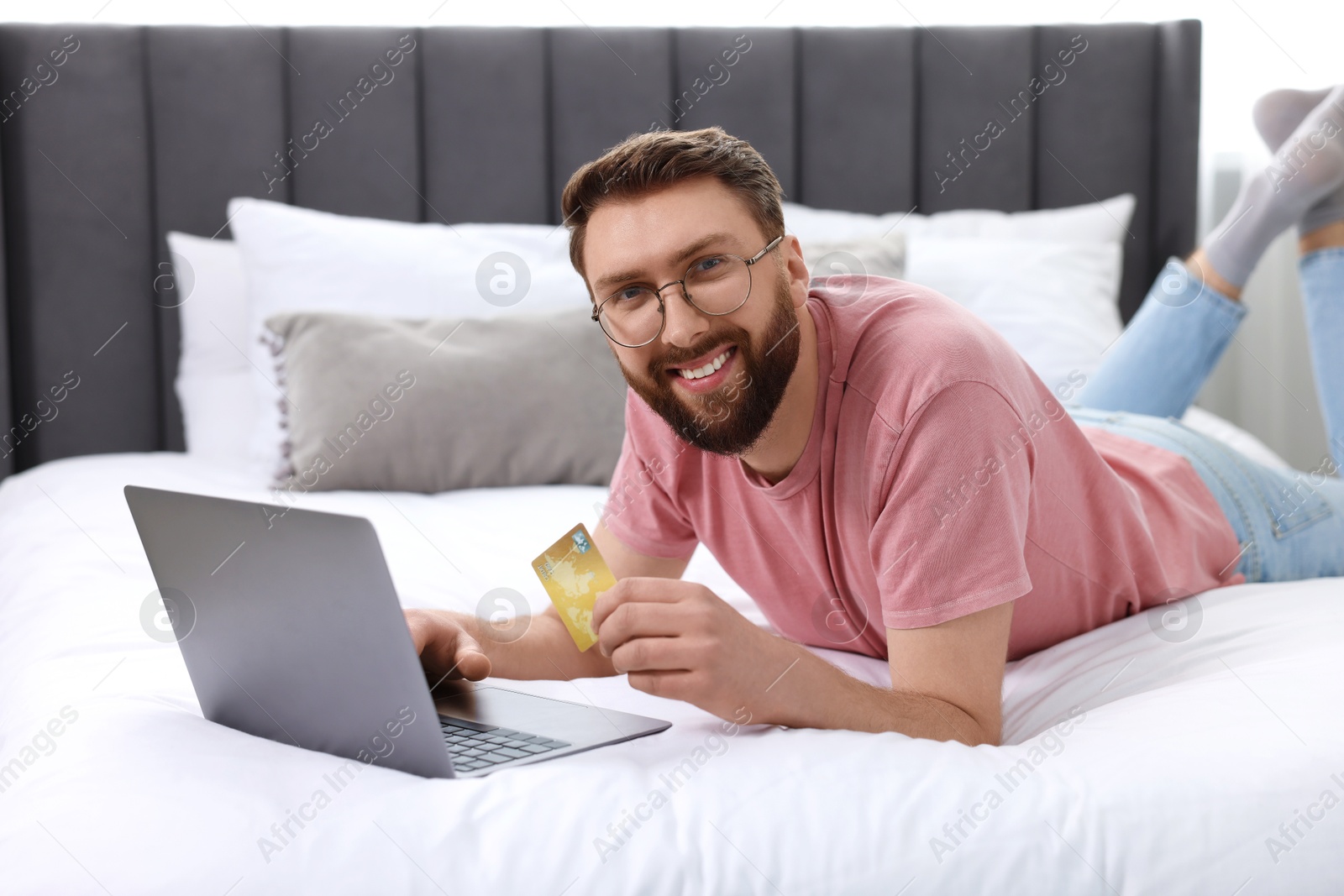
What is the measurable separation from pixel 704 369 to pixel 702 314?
0.05 metres

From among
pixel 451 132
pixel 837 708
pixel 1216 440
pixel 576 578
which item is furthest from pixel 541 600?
pixel 451 132

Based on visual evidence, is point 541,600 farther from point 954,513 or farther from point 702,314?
point 954,513

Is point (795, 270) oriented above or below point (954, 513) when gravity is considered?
above

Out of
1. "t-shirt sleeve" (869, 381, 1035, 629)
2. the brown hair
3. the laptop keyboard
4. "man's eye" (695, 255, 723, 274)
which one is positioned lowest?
the laptop keyboard

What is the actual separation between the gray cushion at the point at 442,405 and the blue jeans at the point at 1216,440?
0.81 m

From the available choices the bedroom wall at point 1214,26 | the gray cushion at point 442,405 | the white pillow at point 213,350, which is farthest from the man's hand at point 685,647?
the bedroom wall at point 1214,26

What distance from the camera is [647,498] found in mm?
1224

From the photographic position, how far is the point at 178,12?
92.0 inches

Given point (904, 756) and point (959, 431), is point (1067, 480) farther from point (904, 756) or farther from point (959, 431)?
point (904, 756)

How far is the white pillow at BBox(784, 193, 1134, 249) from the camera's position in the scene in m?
2.36

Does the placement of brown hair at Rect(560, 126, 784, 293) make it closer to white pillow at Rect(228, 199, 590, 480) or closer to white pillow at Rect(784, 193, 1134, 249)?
white pillow at Rect(228, 199, 590, 480)

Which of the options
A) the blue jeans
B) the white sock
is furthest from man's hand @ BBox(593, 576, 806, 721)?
the white sock

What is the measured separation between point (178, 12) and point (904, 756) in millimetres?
2294

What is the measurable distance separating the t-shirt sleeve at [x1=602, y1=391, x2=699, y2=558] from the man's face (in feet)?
0.56
